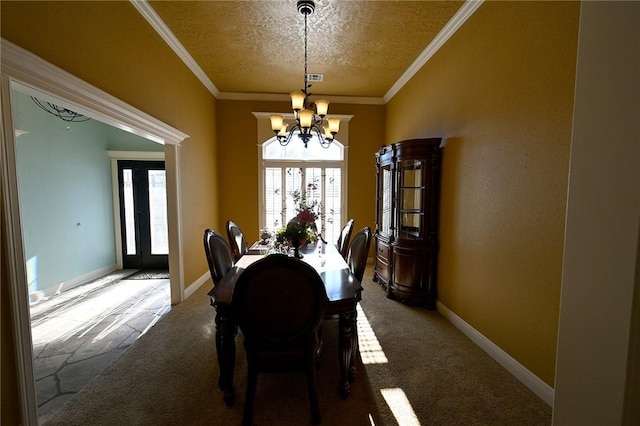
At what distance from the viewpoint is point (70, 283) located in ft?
13.3

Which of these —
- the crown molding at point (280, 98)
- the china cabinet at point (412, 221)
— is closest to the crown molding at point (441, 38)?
the crown molding at point (280, 98)

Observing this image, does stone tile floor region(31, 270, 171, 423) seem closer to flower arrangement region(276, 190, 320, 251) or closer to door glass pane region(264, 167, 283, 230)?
flower arrangement region(276, 190, 320, 251)

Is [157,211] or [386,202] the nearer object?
[386,202]

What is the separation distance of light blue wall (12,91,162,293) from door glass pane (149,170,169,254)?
1.87 ft

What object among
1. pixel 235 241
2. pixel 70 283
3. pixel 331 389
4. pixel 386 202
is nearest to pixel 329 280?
pixel 331 389

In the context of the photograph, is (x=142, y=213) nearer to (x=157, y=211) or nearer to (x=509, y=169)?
(x=157, y=211)

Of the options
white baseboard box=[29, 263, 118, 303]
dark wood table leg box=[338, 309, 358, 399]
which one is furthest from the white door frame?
white baseboard box=[29, 263, 118, 303]

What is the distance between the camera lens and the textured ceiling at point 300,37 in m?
2.62

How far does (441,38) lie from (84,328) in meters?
5.06

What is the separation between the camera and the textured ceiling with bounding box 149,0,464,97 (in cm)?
262

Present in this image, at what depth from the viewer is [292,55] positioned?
3537mm

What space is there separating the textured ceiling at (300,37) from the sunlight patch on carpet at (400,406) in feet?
11.0

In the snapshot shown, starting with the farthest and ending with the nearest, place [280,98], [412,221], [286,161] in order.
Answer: [286,161] → [280,98] → [412,221]

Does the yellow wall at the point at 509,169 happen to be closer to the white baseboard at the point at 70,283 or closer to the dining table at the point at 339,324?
the dining table at the point at 339,324
